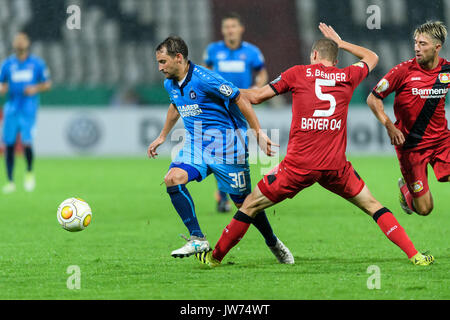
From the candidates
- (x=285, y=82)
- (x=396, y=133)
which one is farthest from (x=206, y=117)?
(x=396, y=133)

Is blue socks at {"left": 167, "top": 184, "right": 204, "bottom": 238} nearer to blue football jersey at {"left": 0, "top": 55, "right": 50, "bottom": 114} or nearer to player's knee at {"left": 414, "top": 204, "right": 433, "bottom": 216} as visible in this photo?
player's knee at {"left": 414, "top": 204, "right": 433, "bottom": 216}

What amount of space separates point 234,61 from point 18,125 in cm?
501

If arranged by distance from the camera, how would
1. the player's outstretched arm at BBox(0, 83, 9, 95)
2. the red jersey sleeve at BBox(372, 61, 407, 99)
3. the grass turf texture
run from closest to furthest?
1. the grass turf texture
2. the red jersey sleeve at BBox(372, 61, 407, 99)
3. the player's outstretched arm at BBox(0, 83, 9, 95)

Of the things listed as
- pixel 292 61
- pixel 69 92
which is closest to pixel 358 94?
pixel 292 61

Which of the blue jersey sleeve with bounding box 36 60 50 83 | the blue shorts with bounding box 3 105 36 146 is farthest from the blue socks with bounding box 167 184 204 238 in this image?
the blue jersey sleeve with bounding box 36 60 50 83

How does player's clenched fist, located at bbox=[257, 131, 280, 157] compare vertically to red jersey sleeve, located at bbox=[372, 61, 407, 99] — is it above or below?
below

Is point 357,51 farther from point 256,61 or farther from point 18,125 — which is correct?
point 18,125

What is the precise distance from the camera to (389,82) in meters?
7.07

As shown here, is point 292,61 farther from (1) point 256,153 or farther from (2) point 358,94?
(1) point 256,153

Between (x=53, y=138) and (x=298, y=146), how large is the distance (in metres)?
15.4

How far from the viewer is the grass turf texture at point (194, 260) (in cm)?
551

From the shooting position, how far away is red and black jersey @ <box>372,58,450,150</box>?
7109mm

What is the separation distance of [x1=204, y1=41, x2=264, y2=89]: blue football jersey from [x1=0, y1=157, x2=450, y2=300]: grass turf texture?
185 cm

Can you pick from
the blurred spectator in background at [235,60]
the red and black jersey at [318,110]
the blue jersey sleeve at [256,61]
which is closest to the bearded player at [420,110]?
the red and black jersey at [318,110]
